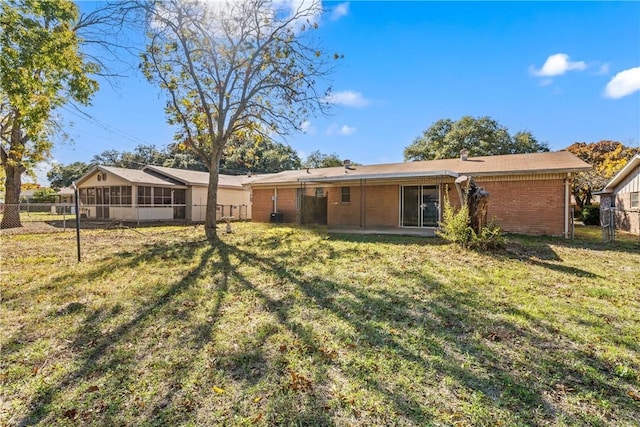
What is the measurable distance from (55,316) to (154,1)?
39.9 ft

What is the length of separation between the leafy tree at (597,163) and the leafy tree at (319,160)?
2588 cm

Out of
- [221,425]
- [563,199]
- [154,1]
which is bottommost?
[221,425]

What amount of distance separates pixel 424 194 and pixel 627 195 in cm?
1071

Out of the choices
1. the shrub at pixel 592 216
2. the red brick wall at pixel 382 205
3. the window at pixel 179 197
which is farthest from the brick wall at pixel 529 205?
the window at pixel 179 197

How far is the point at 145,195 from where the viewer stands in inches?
827

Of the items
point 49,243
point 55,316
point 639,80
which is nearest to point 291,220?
point 49,243

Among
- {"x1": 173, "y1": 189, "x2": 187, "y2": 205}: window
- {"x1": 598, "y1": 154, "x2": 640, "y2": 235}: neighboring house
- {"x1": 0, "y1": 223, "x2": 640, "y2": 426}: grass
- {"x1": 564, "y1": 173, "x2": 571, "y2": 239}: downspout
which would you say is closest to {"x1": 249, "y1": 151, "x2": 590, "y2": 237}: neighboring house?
{"x1": 564, "y1": 173, "x2": 571, "y2": 239}: downspout

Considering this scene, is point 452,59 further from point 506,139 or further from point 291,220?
point 506,139

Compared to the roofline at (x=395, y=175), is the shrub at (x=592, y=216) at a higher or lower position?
lower

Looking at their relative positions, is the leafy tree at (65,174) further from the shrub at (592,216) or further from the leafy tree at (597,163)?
the leafy tree at (597,163)

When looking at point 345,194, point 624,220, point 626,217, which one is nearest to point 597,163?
point 624,220

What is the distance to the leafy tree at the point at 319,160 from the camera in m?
44.3

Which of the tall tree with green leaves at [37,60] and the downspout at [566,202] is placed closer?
the tall tree with green leaves at [37,60]

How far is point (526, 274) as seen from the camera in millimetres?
6672
